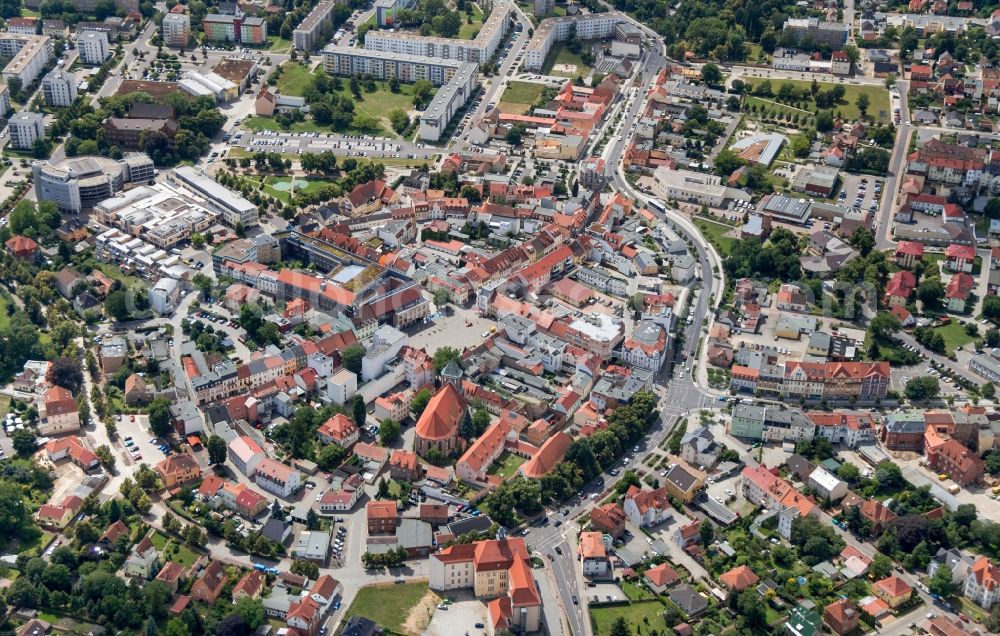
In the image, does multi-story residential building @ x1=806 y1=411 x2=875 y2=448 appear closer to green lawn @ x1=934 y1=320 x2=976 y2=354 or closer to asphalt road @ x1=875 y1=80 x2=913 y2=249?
green lawn @ x1=934 y1=320 x2=976 y2=354

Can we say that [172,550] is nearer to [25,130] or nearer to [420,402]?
[420,402]

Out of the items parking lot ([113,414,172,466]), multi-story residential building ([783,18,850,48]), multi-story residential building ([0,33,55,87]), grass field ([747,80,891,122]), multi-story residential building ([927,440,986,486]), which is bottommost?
parking lot ([113,414,172,466])

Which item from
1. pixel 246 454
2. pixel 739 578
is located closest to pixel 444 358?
pixel 246 454

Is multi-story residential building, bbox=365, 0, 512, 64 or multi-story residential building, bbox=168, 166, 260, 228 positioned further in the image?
multi-story residential building, bbox=365, 0, 512, 64

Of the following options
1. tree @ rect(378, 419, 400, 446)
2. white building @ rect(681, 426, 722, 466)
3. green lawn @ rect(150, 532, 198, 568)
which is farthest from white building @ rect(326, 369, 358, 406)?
white building @ rect(681, 426, 722, 466)

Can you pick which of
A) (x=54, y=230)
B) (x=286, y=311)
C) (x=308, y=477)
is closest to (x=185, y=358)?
(x=286, y=311)

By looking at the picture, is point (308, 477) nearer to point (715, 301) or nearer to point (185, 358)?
point (185, 358)

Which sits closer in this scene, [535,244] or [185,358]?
[185,358]
